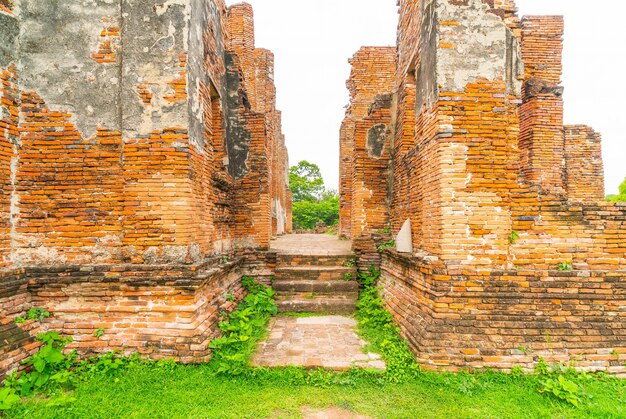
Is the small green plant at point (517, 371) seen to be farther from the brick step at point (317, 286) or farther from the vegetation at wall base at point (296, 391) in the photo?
the brick step at point (317, 286)

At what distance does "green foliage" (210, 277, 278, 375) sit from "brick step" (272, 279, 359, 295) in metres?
0.27

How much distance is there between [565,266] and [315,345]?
381 cm

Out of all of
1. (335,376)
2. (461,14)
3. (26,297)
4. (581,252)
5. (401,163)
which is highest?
(461,14)

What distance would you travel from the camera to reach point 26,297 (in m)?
4.31

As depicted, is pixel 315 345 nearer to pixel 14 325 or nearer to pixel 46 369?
pixel 46 369

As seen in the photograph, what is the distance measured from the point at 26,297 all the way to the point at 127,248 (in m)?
1.55

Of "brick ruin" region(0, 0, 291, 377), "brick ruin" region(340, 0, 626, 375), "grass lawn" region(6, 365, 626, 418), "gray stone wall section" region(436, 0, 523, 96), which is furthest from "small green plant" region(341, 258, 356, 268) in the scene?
"gray stone wall section" region(436, 0, 523, 96)

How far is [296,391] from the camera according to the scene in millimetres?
3754

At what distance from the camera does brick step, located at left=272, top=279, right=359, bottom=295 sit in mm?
6574

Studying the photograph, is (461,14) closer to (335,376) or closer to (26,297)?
(335,376)

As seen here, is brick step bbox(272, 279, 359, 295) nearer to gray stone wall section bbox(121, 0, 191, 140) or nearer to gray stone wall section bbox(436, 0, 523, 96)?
gray stone wall section bbox(121, 0, 191, 140)

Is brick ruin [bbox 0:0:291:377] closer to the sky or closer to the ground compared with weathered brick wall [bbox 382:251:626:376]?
closer to the sky

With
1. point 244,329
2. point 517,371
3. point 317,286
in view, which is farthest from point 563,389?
point 244,329

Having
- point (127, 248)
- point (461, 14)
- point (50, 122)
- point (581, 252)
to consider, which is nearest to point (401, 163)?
point (461, 14)
